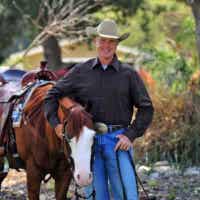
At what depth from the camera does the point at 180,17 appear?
73.4 feet

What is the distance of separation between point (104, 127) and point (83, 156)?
48 cm

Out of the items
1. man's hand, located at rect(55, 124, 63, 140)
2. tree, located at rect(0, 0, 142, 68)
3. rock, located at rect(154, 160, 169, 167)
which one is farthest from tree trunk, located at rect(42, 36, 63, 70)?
man's hand, located at rect(55, 124, 63, 140)

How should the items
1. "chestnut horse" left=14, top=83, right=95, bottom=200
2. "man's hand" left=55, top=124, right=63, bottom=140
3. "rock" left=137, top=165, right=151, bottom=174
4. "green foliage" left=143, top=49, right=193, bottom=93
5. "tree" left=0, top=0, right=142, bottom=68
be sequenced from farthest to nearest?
1. "tree" left=0, top=0, right=142, bottom=68
2. "green foliage" left=143, top=49, right=193, bottom=93
3. "rock" left=137, top=165, right=151, bottom=174
4. "chestnut horse" left=14, top=83, right=95, bottom=200
5. "man's hand" left=55, top=124, right=63, bottom=140

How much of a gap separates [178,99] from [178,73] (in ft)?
4.53

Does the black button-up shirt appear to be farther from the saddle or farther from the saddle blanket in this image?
the saddle

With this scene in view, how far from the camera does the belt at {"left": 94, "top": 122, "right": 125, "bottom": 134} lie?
5.78 meters

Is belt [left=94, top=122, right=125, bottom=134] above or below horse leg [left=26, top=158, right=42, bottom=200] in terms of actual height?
above

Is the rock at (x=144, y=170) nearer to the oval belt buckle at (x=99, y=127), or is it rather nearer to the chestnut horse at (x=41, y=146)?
the chestnut horse at (x=41, y=146)

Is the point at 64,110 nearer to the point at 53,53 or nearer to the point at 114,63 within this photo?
the point at 114,63

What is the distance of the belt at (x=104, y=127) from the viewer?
5.78 metres

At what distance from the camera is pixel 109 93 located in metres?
5.87

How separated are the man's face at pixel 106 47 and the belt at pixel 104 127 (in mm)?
590

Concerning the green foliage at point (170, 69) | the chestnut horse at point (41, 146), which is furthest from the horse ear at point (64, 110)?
the green foliage at point (170, 69)


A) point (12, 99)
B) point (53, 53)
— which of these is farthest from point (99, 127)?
point (53, 53)
